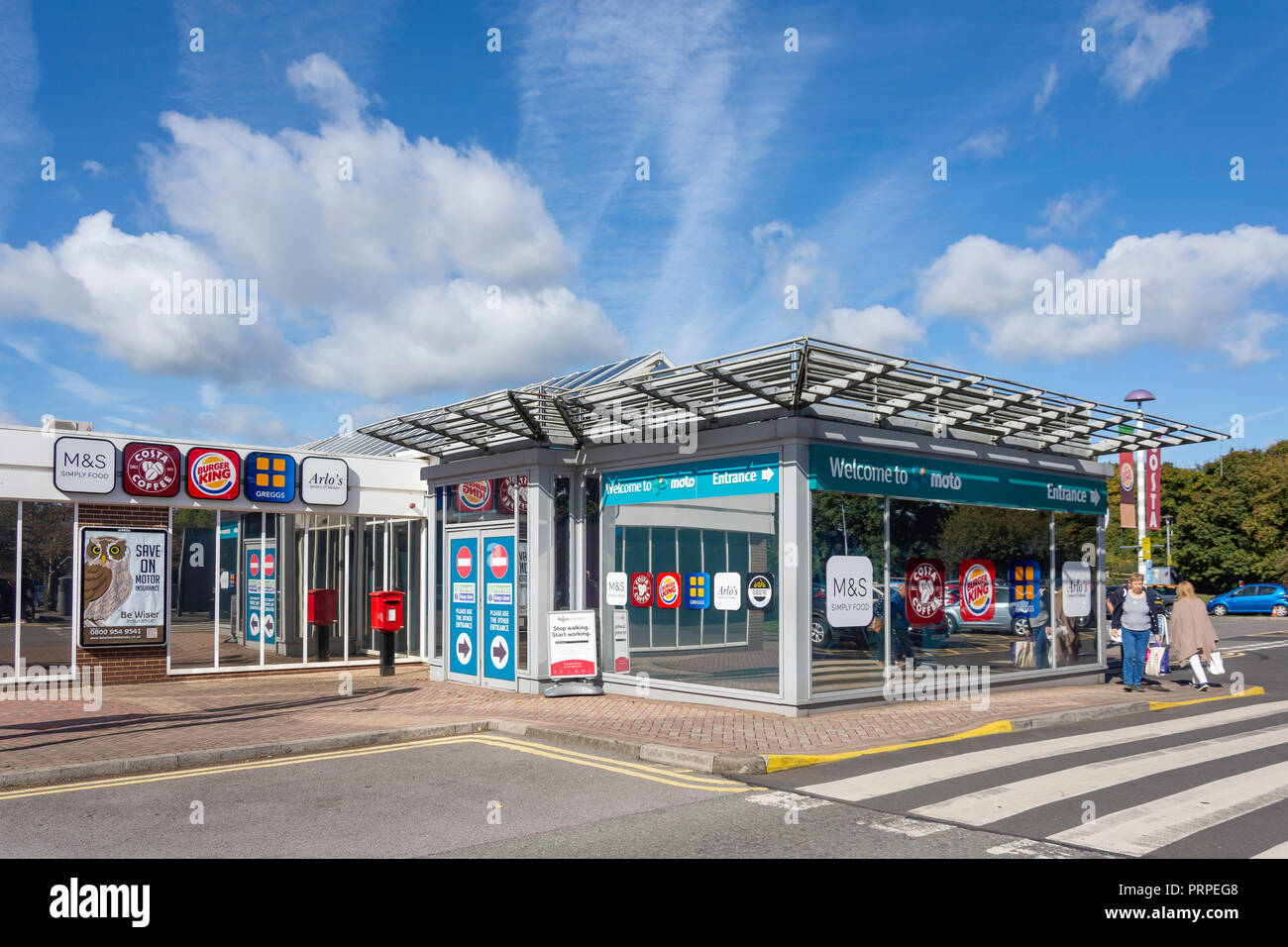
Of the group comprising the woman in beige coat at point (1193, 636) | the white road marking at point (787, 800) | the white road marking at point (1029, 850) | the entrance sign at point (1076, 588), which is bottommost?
the white road marking at point (787, 800)

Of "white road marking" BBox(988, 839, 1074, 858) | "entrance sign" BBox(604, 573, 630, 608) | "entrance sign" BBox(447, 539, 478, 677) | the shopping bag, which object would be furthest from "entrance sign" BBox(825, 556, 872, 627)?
the shopping bag

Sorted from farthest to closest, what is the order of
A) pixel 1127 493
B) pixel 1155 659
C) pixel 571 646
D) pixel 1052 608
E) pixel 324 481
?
pixel 1127 493, pixel 324 481, pixel 1155 659, pixel 1052 608, pixel 571 646

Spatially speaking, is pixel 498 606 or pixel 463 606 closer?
pixel 498 606

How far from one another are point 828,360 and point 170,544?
11663 mm

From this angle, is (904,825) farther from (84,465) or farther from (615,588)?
(84,465)

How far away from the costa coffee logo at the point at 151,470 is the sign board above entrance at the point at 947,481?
35.1ft

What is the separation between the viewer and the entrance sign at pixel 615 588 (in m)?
13.9

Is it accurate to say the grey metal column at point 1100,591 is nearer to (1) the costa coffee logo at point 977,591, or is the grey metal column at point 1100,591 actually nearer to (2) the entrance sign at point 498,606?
(1) the costa coffee logo at point 977,591

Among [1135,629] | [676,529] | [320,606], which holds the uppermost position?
[676,529]

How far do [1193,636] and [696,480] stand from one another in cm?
798

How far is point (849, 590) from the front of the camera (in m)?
12.0

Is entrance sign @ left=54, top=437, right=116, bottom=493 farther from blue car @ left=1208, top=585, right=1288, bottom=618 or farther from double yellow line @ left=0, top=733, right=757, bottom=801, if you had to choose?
blue car @ left=1208, top=585, right=1288, bottom=618

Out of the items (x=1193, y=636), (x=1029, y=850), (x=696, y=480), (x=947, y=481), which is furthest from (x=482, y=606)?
(x=1193, y=636)

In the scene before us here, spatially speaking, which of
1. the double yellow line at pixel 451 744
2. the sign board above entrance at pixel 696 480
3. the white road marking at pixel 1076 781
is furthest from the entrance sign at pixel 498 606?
the white road marking at pixel 1076 781
